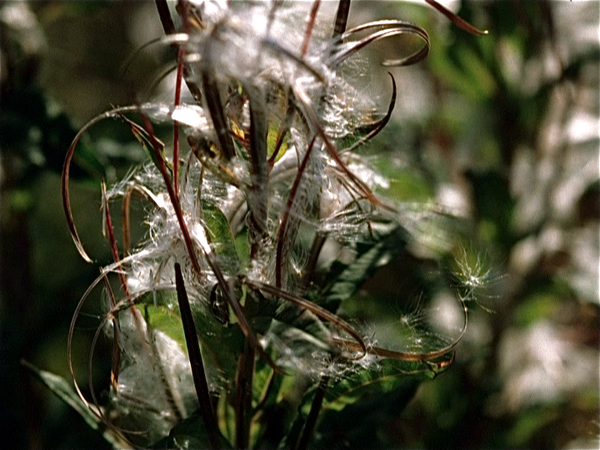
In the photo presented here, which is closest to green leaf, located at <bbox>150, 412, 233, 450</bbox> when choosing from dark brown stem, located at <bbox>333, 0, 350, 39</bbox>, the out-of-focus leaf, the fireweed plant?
the fireweed plant

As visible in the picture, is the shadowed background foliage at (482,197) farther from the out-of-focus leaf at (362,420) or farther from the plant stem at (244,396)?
the plant stem at (244,396)

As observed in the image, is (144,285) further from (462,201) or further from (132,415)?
(462,201)

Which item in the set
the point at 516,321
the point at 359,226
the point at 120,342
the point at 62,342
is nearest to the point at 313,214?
the point at 359,226

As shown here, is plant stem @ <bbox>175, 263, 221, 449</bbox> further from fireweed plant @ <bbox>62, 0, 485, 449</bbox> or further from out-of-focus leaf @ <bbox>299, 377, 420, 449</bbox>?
out-of-focus leaf @ <bbox>299, 377, 420, 449</bbox>

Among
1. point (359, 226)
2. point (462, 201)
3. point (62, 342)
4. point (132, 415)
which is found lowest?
point (62, 342)

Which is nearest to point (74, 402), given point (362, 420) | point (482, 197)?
point (362, 420)
